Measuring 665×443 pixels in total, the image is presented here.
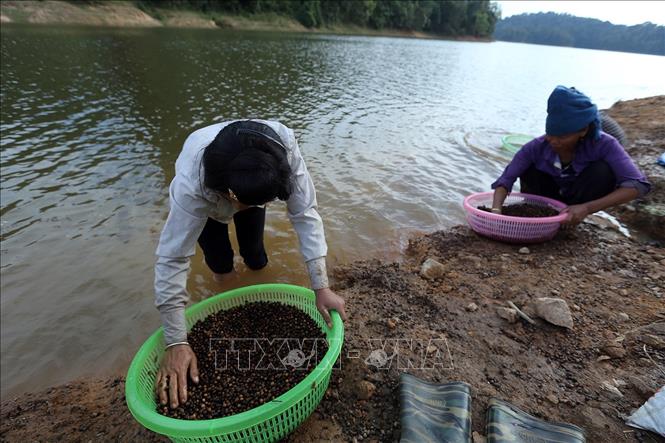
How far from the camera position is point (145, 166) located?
200 inches

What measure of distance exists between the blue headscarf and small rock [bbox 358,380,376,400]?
2.10 m

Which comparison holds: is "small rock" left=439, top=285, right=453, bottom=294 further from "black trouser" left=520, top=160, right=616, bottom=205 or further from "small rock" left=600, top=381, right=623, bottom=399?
"black trouser" left=520, top=160, right=616, bottom=205

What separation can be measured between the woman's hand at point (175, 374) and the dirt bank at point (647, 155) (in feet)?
12.4

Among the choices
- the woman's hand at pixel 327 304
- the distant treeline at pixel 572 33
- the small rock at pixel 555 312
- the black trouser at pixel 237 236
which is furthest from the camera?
the distant treeline at pixel 572 33

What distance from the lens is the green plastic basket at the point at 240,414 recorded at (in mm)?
1267

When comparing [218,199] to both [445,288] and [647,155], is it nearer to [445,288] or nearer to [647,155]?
[445,288]

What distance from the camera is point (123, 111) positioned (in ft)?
24.5

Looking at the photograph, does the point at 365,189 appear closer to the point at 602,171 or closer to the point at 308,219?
the point at 602,171

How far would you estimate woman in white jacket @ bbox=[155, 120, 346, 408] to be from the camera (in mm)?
1263

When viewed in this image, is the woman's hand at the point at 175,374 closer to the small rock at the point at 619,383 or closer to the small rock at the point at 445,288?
the small rock at the point at 445,288

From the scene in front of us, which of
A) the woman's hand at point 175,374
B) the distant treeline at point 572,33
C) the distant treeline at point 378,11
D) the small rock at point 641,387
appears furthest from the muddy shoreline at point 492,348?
the distant treeline at point 378,11

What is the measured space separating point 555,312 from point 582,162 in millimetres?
1383

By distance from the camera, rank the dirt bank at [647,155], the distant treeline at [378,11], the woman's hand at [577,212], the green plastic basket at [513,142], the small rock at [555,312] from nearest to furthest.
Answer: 1. the small rock at [555,312]
2. the woman's hand at [577,212]
3. the dirt bank at [647,155]
4. the green plastic basket at [513,142]
5. the distant treeline at [378,11]

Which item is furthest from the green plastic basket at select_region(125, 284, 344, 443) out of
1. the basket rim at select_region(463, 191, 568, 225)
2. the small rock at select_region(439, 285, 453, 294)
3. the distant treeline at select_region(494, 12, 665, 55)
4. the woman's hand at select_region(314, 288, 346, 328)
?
the distant treeline at select_region(494, 12, 665, 55)
